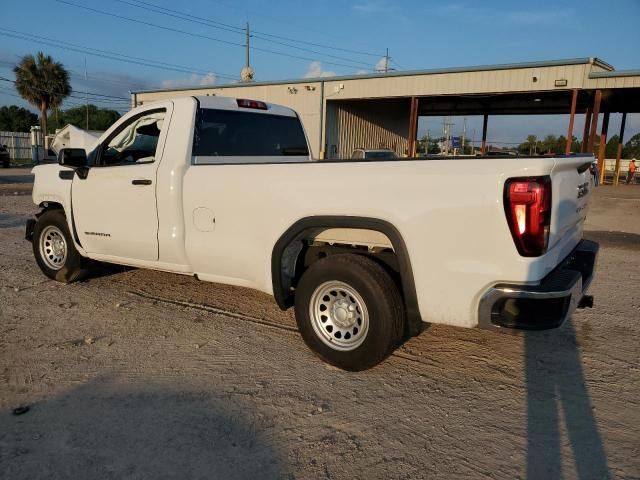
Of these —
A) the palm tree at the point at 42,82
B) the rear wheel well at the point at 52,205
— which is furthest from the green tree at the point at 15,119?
the rear wheel well at the point at 52,205

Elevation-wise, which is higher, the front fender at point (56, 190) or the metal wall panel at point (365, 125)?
the metal wall panel at point (365, 125)

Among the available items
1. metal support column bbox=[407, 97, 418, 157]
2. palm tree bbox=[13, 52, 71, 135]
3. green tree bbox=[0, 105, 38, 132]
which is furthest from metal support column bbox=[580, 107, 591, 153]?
green tree bbox=[0, 105, 38, 132]

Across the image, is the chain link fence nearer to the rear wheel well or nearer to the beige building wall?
the beige building wall

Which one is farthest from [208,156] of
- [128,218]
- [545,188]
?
[545,188]

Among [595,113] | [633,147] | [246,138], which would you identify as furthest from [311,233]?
[633,147]

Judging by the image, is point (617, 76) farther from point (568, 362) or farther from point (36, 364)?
point (36, 364)

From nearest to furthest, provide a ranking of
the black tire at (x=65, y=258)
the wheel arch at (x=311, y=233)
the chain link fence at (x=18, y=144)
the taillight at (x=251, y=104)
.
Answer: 1. the wheel arch at (x=311, y=233)
2. the taillight at (x=251, y=104)
3. the black tire at (x=65, y=258)
4. the chain link fence at (x=18, y=144)

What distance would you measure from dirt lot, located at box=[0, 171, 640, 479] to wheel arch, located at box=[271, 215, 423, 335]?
0.50 meters

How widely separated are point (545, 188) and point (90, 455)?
2866mm

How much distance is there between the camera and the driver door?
4625 mm

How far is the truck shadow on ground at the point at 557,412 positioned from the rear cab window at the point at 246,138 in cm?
297

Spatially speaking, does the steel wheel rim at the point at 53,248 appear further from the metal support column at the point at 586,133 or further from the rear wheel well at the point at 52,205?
the metal support column at the point at 586,133

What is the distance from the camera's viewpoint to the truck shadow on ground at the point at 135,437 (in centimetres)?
251

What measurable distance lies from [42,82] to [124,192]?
1960 inches
